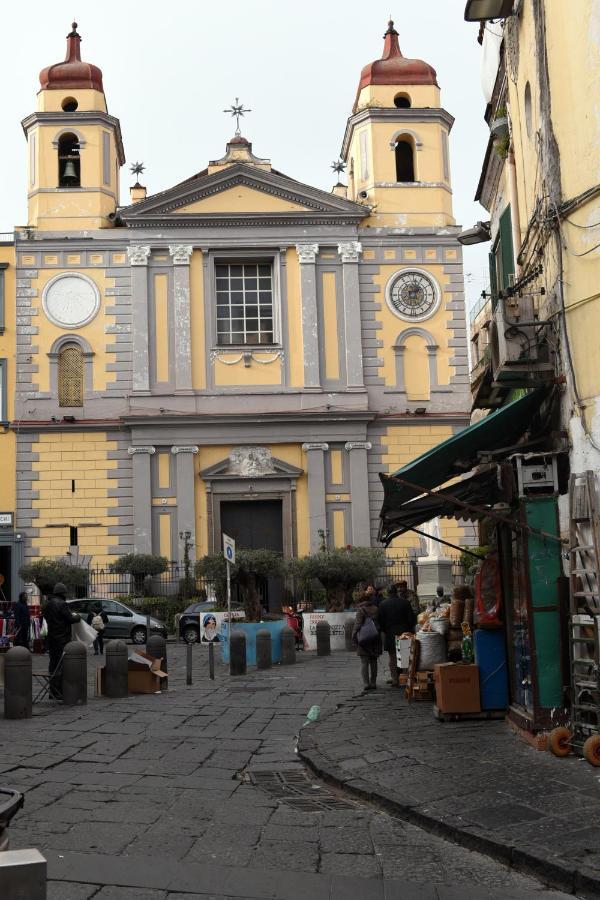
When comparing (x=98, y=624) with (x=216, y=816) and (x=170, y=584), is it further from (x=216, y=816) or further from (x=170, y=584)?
(x=216, y=816)

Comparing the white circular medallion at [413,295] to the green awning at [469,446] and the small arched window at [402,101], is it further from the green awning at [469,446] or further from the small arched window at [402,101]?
the green awning at [469,446]

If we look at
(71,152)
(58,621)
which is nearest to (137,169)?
(71,152)

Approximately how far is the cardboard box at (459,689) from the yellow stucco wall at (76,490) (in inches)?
879

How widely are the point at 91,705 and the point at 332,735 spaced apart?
421 centimetres

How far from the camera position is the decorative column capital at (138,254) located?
1340 inches

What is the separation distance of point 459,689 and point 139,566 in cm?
2067

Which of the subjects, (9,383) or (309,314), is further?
(309,314)

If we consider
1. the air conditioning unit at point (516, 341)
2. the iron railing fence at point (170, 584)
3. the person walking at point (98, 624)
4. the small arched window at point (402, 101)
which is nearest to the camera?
the air conditioning unit at point (516, 341)

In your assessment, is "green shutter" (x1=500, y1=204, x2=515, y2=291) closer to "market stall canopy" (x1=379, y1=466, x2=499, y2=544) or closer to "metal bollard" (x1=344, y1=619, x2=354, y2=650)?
"market stall canopy" (x1=379, y1=466, x2=499, y2=544)

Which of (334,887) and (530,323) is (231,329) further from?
(334,887)

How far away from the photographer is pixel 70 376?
33.8m

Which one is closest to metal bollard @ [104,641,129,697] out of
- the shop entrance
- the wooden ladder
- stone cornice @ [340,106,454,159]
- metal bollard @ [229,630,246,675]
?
metal bollard @ [229,630,246,675]

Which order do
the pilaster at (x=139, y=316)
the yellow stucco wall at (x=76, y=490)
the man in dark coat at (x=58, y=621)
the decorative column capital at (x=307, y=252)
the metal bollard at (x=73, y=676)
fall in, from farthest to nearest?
the decorative column capital at (x=307, y=252) → the pilaster at (x=139, y=316) → the yellow stucco wall at (x=76, y=490) → the man in dark coat at (x=58, y=621) → the metal bollard at (x=73, y=676)

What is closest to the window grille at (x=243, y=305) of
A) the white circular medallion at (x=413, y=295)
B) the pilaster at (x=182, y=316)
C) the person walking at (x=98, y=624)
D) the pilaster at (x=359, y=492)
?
the pilaster at (x=182, y=316)
